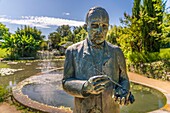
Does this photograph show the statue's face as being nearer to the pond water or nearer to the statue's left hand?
the statue's left hand

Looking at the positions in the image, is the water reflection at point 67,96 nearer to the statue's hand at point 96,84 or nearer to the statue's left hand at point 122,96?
the statue's left hand at point 122,96

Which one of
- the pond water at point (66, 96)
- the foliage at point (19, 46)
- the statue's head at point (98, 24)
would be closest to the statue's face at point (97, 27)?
the statue's head at point (98, 24)

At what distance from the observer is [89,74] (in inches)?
79.4

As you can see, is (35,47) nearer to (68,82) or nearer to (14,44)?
(14,44)

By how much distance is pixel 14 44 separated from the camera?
87.9 feet

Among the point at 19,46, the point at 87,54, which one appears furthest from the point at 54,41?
the point at 87,54

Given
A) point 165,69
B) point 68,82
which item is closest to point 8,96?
point 68,82

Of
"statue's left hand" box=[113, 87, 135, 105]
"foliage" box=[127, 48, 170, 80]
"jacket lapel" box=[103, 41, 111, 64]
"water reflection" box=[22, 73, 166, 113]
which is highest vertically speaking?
"jacket lapel" box=[103, 41, 111, 64]

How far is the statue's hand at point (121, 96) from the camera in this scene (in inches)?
72.4

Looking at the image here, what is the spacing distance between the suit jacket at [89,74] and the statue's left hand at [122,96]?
3.5 inches

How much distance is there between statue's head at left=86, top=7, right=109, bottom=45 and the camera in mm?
1985

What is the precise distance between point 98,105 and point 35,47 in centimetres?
2719

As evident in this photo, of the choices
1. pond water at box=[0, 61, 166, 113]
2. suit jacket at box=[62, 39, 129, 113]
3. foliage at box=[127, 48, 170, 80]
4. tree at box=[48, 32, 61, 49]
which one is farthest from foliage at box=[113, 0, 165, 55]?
tree at box=[48, 32, 61, 49]

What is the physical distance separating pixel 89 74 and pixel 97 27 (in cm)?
43
